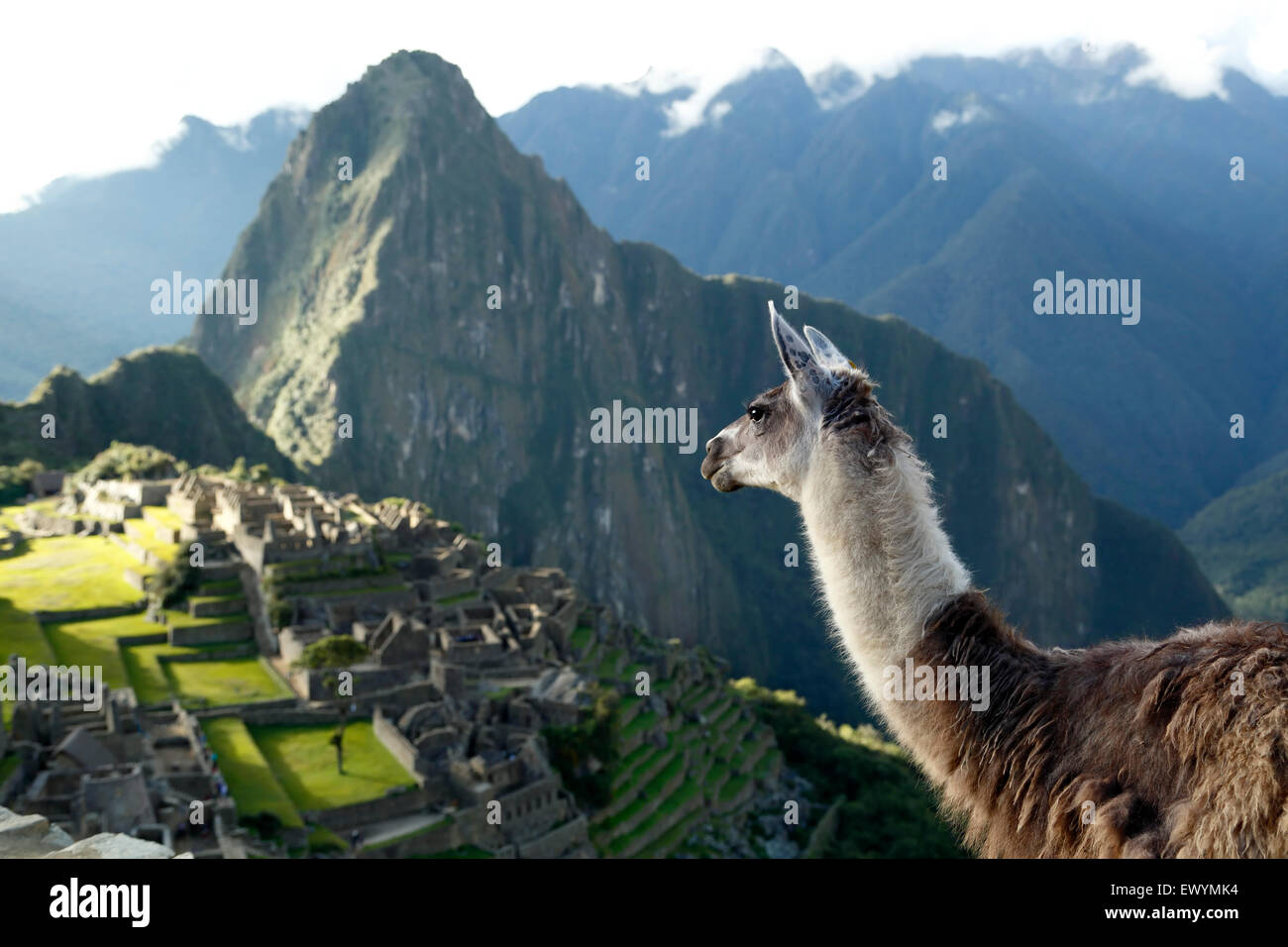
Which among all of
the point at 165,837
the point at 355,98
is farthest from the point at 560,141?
the point at 165,837

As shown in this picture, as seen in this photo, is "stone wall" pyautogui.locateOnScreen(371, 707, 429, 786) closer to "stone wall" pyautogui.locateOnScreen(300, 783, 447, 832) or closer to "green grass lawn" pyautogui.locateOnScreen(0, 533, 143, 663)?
"stone wall" pyautogui.locateOnScreen(300, 783, 447, 832)

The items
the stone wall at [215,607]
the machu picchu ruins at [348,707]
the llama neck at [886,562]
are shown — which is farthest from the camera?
the stone wall at [215,607]

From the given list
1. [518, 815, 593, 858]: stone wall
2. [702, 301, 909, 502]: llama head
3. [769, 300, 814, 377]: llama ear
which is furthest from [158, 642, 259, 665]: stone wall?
[769, 300, 814, 377]: llama ear

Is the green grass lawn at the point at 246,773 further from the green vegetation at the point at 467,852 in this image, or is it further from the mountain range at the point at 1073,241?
the mountain range at the point at 1073,241

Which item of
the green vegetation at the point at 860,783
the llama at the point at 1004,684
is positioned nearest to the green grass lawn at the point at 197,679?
the green vegetation at the point at 860,783

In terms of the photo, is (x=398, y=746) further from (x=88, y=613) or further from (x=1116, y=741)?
(x=1116, y=741)
